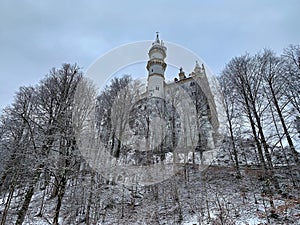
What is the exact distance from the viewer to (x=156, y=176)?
46.3 ft

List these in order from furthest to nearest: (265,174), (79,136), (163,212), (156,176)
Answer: (156,176), (265,174), (163,212), (79,136)

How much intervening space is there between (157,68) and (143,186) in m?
26.3

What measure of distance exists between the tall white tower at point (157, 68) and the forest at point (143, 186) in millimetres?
17548

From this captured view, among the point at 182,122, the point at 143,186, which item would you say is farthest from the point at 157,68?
the point at 143,186

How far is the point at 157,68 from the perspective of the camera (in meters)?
36.8

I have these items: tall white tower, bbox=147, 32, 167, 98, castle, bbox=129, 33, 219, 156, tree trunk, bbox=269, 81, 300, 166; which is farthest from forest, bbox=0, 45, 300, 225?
tall white tower, bbox=147, 32, 167, 98

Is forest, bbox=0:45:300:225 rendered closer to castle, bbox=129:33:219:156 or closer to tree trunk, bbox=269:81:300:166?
tree trunk, bbox=269:81:300:166

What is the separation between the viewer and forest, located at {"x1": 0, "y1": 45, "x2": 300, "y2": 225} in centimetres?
781

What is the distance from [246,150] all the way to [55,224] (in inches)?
548

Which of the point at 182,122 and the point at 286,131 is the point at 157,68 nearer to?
the point at 182,122

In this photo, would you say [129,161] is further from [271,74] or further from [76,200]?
[271,74]

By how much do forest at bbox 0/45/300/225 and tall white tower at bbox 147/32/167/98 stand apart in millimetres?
17548

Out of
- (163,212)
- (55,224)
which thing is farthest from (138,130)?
(55,224)

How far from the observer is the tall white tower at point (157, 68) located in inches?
1347
